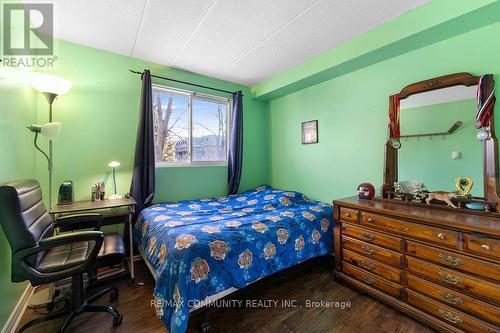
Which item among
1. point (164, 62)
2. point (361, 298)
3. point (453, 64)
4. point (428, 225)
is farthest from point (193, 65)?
point (361, 298)

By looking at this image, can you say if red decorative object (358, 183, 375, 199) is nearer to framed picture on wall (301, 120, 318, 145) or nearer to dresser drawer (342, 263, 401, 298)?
dresser drawer (342, 263, 401, 298)

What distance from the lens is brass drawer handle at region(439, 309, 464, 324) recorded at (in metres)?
1.35

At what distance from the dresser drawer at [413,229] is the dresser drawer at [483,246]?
59mm

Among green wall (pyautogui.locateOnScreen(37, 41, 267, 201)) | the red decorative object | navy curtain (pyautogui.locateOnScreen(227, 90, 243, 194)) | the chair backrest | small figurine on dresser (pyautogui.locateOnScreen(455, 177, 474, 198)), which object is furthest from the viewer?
navy curtain (pyautogui.locateOnScreen(227, 90, 243, 194))

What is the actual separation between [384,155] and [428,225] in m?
0.86

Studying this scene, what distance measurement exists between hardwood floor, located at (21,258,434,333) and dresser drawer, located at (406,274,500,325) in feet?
0.87

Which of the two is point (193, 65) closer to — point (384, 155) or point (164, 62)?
point (164, 62)

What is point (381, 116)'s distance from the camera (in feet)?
7.57

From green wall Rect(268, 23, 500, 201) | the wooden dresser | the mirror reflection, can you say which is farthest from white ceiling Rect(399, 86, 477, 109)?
the wooden dresser

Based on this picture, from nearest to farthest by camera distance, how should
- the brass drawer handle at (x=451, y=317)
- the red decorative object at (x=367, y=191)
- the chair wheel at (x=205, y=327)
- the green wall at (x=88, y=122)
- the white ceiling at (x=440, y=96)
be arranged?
the brass drawer handle at (x=451, y=317), the chair wheel at (x=205, y=327), the white ceiling at (x=440, y=96), the green wall at (x=88, y=122), the red decorative object at (x=367, y=191)

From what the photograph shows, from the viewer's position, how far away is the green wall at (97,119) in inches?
90.3

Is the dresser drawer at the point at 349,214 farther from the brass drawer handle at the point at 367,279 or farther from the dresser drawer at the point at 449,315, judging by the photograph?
the dresser drawer at the point at 449,315

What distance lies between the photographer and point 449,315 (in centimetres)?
139
